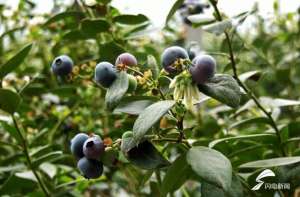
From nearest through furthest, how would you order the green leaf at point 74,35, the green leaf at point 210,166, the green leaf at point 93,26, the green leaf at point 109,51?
1. the green leaf at point 210,166
2. the green leaf at point 109,51
3. the green leaf at point 93,26
4. the green leaf at point 74,35

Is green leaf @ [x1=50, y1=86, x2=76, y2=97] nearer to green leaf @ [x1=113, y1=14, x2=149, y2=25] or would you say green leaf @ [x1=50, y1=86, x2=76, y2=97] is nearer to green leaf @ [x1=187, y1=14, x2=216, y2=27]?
green leaf @ [x1=113, y1=14, x2=149, y2=25]

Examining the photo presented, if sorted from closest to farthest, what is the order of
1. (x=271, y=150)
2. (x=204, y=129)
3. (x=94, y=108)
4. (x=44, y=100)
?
1. (x=271, y=150)
2. (x=204, y=129)
3. (x=94, y=108)
4. (x=44, y=100)

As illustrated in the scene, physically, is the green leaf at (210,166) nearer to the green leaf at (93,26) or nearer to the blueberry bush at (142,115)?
the blueberry bush at (142,115)

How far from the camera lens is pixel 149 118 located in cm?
55

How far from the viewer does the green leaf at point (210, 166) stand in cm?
53

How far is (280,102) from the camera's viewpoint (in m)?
1.01

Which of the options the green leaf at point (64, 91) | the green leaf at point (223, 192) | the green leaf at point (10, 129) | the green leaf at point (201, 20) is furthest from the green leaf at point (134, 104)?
the green leaf at point (64, 91)

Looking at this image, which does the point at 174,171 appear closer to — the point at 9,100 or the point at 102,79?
the point at 102,79

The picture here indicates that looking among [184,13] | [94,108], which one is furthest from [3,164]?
[184,13]

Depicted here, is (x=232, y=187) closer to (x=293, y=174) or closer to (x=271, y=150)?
(x=293, y=174)

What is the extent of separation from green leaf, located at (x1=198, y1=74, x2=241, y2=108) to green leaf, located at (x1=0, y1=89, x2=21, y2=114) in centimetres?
36

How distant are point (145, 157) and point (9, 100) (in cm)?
33

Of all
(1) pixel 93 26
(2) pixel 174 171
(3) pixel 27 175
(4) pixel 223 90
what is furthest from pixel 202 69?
(3) pixel 27 175

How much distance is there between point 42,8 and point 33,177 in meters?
0.88
